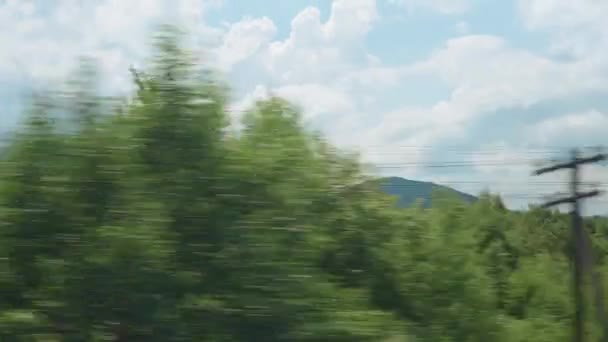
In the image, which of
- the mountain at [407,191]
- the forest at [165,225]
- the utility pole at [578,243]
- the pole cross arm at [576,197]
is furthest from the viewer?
the pole cross arm at [576,197]

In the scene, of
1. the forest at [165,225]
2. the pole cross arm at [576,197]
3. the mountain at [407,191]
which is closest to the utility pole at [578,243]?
the pole cross arm at [576,197]

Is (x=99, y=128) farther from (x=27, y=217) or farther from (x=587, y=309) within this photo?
(x=587, y=309)

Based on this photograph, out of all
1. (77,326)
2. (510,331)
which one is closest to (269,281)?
(77,326)

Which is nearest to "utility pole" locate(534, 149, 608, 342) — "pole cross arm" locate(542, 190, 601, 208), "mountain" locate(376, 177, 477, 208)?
"pole cross arm" locate(542, 190, 601, 208)

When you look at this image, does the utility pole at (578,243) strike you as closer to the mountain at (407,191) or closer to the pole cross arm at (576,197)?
the pole cross arm at (576,197)

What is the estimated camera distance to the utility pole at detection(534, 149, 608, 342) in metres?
22.0

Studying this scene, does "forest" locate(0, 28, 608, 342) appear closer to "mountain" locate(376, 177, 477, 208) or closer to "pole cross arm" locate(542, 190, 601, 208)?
"mountain" locate(376, 177, 477, 208)

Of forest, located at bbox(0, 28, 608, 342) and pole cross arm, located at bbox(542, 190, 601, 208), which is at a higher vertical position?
pole cross arm, located at bbox(542, 190, 601, 208)

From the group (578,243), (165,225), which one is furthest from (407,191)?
(165,225)

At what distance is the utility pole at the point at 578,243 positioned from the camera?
72.2 ft

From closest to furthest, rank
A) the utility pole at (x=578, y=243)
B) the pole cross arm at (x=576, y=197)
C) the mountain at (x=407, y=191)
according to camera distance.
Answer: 1. the mountain at (x=407, y=191)
2. the utility pole at (x=578, y=243)
3. the pole cross arm at (x=576, y=197)

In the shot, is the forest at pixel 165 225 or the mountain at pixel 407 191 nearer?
the forest at pixel 165 225

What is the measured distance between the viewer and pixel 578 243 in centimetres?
2244

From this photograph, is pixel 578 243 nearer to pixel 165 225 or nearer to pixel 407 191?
pixel 407 191
